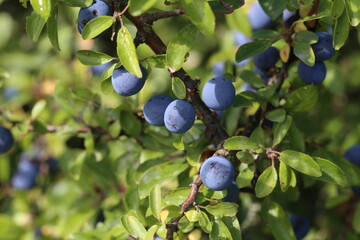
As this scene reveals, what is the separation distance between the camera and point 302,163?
42.3 inches

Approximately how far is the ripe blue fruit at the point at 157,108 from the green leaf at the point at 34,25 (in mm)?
269

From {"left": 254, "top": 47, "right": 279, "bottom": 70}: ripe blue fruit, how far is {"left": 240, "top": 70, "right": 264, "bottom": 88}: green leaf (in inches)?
1.2

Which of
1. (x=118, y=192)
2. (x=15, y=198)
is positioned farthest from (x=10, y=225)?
(x=118, y=192)

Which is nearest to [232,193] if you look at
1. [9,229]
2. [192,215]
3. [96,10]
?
[192,215]

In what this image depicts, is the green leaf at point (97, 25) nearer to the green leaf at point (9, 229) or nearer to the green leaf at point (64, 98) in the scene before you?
the green leaf at point (64, 98)

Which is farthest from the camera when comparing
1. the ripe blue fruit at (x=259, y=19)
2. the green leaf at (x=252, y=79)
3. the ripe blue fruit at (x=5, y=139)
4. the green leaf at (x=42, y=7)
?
the ripe blue fruit at (x=259, y=19)

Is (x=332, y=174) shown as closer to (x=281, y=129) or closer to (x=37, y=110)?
(x=281, y=129)

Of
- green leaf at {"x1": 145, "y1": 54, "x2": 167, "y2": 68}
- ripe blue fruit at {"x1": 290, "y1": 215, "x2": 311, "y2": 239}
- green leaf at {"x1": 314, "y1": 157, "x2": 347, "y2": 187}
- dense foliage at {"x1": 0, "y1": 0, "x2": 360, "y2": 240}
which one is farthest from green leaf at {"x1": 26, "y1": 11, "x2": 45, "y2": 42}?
ripe blue fruit at {"x1": 290, "y1": 215, "x2": 311, "y2": 239}

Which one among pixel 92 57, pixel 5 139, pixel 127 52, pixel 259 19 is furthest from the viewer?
pixel 259 19

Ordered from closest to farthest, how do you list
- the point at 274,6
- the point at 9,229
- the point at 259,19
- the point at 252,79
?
1. the point at 274,6
2. the point at 252,79
3. the point at 259,19
4. the point at 9,229

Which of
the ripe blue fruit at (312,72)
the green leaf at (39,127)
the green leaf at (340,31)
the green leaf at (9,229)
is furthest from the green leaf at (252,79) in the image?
the green leaf at (9,229)

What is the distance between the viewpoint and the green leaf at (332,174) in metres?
1.11

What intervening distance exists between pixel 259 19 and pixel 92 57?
763 mm

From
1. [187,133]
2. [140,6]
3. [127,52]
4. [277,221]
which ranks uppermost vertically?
[140,6]
